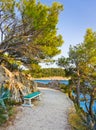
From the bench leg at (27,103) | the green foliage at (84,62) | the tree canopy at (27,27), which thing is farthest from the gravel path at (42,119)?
the green foliage at (84,62)

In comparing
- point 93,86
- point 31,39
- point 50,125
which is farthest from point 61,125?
point 93,86

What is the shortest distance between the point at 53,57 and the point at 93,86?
5.02 meters

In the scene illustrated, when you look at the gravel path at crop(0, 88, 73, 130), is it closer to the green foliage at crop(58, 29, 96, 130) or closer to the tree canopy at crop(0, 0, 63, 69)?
the tree canopy at crop(0, 0, 63, 69)

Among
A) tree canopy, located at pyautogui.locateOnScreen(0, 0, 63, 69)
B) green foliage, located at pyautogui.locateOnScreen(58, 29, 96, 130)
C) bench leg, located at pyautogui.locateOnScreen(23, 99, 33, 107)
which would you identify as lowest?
bench leg, located at pyautogui.locateOnScreen(23, 99, 33, 107)

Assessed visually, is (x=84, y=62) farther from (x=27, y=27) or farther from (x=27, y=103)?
(x=27, y=103)

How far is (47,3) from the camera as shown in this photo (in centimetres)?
1820

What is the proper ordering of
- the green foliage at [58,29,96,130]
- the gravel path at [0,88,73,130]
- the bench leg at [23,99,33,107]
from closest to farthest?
the gravel path at [0,88,73,130], the bench leg at [23,99,33,107], the green foliage at [58,29,96,130]

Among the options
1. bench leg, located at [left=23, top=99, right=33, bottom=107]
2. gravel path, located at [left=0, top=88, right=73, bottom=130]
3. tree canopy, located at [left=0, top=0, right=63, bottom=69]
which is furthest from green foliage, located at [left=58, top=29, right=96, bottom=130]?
gravel path, located at [left=0, top=88, right=73, bottom=130]

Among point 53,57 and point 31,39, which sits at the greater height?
point 31,39

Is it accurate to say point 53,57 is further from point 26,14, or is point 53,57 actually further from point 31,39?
point 26,14

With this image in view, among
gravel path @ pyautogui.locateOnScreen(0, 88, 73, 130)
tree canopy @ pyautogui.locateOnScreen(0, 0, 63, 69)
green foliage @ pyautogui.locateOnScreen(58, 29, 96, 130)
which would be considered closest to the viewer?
gravel path @ pyautogui.locateOnScreen(0, 88, 73, 130)

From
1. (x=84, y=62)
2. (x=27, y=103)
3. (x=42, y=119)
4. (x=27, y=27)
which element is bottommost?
(x=42, y=119)

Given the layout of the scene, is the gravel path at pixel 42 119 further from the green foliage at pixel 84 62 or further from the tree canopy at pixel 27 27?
the green foliage at pixel 84 62

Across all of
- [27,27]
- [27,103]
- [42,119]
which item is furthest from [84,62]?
[42,119]
